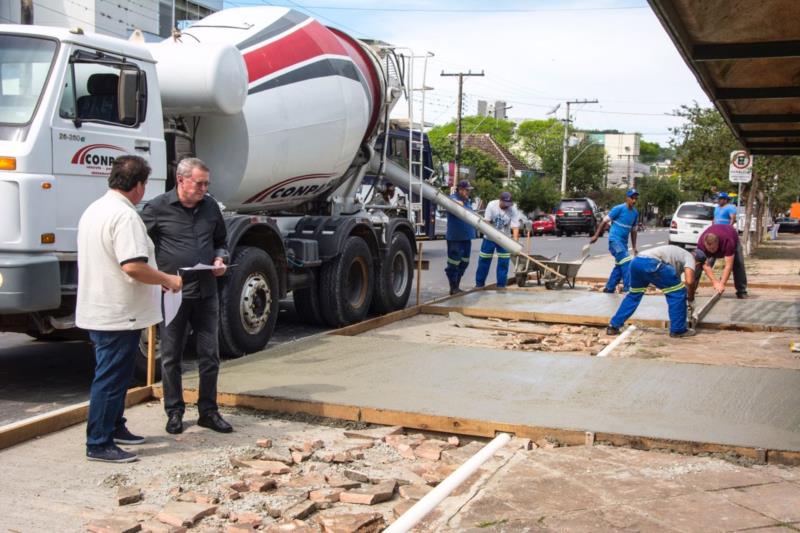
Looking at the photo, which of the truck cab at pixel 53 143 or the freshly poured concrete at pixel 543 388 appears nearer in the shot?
the freshly poured concrete at pixel 543 388

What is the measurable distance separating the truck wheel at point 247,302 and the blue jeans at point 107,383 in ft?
10.3

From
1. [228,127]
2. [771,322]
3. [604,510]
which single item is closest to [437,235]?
[771,322]

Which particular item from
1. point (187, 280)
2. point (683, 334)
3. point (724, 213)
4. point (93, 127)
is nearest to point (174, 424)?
point (187, 280)

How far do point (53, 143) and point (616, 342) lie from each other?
6095 mm

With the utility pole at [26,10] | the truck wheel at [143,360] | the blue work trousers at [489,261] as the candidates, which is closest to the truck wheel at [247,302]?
the truck wheel at [143,360]

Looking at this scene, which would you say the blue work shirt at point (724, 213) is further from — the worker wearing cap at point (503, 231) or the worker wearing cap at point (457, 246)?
the worker wearing cap at point (457, 246)

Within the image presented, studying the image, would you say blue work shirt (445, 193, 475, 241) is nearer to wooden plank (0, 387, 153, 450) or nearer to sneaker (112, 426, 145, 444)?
wooden plank (0, 387, 153, 450)

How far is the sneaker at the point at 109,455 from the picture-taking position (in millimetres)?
5234

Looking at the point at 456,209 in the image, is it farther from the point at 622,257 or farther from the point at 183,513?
the point at 183,513

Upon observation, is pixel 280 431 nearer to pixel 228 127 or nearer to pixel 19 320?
pixel 19 320

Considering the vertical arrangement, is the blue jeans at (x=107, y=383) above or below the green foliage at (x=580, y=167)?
below

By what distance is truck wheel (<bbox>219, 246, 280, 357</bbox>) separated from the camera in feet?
28.0

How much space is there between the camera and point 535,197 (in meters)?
58.0

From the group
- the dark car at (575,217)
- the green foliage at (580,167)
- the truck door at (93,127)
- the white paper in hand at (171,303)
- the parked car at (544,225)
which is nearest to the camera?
the white paper in hand at (171,303)
